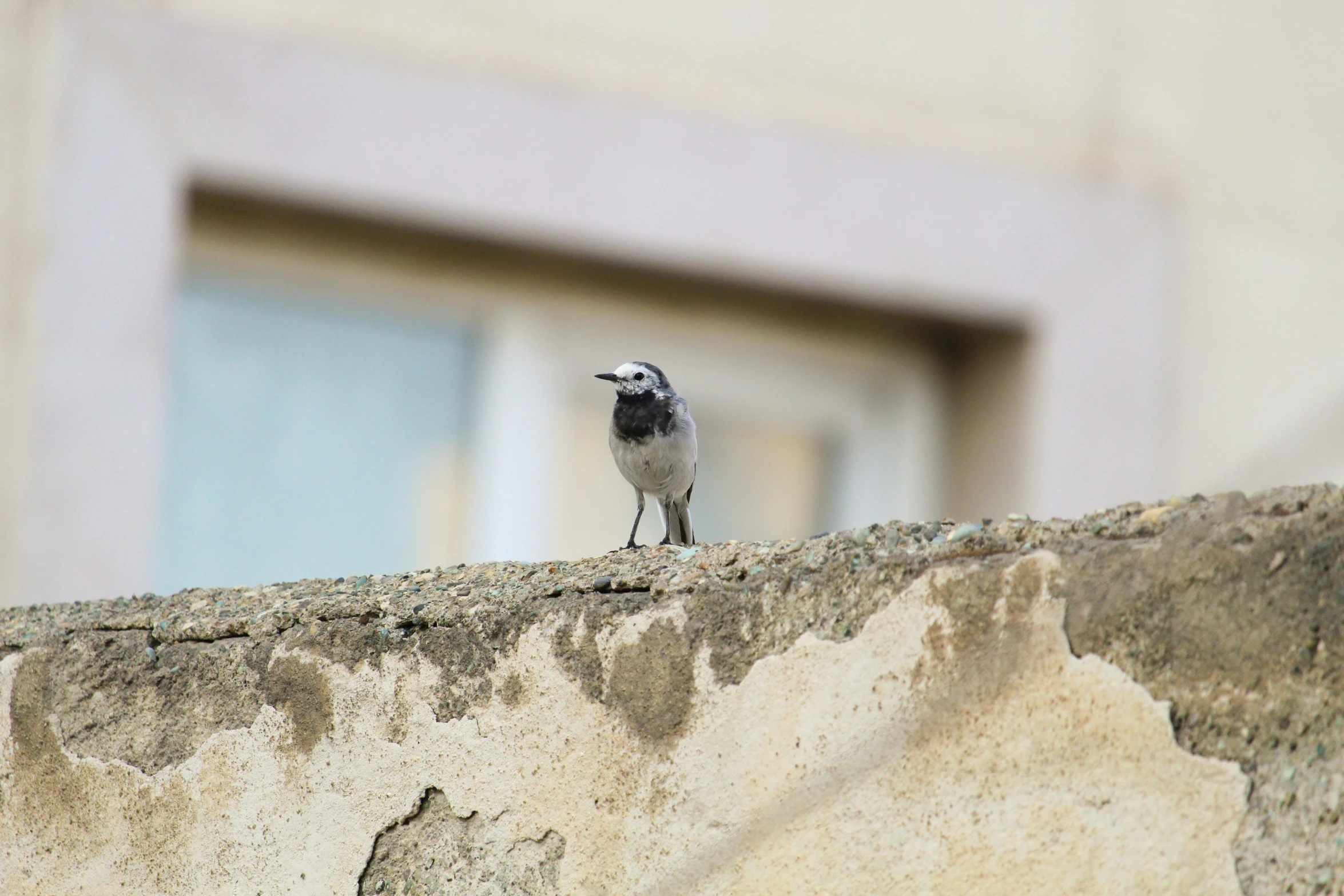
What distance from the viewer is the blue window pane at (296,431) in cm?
629

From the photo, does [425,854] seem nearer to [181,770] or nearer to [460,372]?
[181,770]

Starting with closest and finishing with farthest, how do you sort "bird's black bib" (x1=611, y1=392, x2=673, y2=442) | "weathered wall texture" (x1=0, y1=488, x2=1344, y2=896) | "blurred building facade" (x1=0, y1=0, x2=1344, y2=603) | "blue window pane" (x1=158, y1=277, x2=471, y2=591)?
1. "weathered wall texture" (x1=0, y1=488, x2=1344, y2=896)
2. "bird's black bib" (x1=611, y1=392, x2=673, y2=442)
3. "blurred building facade" (x1=0, y1=0, x2=1344, y2=603)
4. "blue window pane" (x1=158, y1=277, x2=471, y2=591)

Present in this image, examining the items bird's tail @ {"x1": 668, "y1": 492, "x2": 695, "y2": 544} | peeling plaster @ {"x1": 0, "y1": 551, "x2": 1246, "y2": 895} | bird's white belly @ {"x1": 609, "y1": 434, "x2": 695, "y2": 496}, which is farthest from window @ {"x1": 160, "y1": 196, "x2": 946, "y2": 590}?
peeling plaster @ {"x1": 0, "y1": 551, "x2": 1246, "y2": 895}

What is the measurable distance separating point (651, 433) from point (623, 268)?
4.84 ft

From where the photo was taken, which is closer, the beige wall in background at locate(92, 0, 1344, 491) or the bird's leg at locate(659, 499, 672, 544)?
the bird's leg at locate(659, 499, 672, 544)

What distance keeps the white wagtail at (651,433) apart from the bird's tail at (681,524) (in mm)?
299

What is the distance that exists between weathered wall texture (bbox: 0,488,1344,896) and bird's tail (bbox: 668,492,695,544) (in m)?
2.87

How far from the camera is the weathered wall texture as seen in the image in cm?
221

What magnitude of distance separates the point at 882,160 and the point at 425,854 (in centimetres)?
439

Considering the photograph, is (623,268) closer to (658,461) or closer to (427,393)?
(427,393)

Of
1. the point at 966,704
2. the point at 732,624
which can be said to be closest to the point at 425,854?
the point at 732,624

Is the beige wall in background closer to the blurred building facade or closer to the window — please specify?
the blurred building facade

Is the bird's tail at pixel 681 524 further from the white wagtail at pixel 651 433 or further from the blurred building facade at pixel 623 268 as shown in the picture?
the blurred building facade at pixel 623 268

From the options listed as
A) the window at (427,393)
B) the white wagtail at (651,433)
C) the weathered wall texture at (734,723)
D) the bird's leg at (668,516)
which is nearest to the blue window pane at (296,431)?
the window at (427,393)
